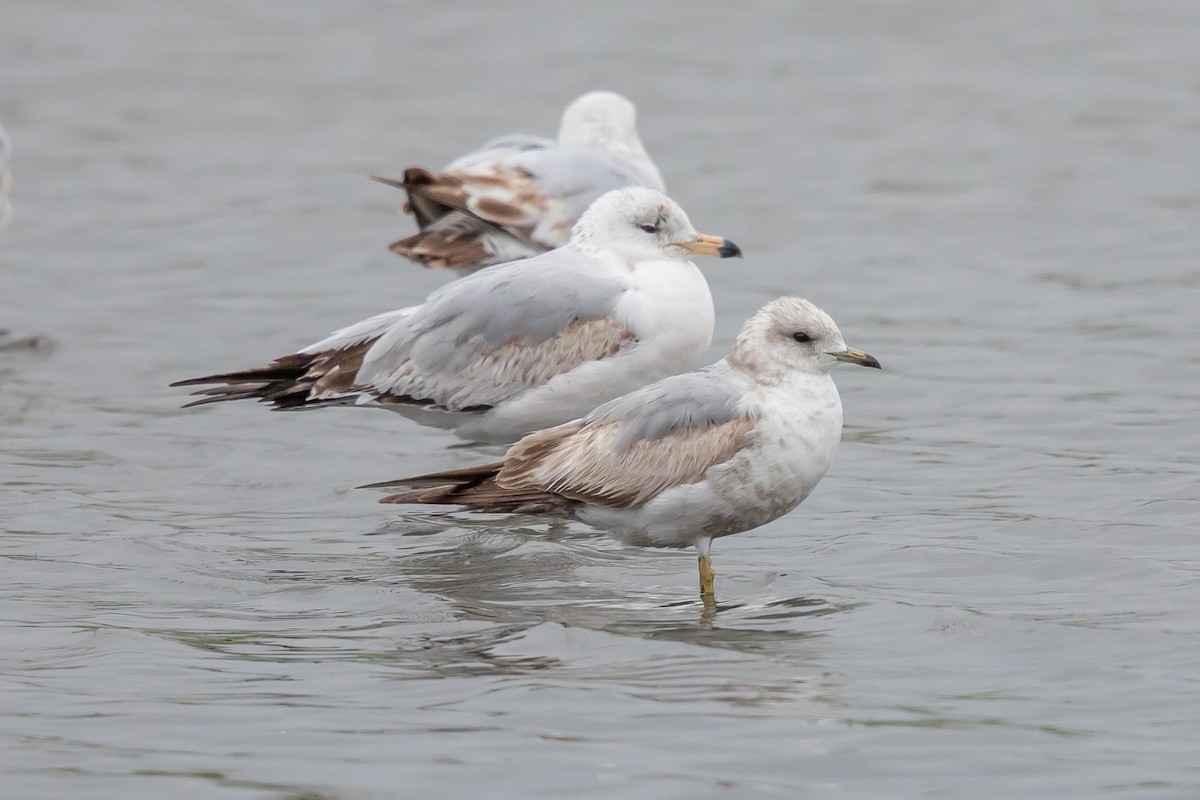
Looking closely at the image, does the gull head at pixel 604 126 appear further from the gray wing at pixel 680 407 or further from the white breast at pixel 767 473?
the white breast at pixel 767 473

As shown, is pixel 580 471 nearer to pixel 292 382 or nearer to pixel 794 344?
pixel 794 344

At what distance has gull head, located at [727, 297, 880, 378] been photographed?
6910 mm

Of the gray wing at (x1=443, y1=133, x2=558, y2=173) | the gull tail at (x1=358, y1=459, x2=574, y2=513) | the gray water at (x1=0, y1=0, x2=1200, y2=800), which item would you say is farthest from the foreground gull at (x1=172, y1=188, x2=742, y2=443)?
the gray wing at (x1=443, y1=133, x2=558, y2=173)

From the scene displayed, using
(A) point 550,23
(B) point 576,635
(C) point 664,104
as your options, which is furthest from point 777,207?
(B) point 576,635

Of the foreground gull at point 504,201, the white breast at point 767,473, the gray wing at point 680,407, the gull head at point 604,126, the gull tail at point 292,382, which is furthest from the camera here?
the gull head at point 604,126

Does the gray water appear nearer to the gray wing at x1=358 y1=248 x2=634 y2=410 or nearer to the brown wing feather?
the brown wing feather

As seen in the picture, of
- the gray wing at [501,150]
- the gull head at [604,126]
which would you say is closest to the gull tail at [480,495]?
the gray wing at [501,150]

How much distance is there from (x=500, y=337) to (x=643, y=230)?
0.79m

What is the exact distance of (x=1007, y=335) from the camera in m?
11.0

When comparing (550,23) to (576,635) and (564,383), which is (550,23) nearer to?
(564,383)

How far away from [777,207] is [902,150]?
6.05 feet

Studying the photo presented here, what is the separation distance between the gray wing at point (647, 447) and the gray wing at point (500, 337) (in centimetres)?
102

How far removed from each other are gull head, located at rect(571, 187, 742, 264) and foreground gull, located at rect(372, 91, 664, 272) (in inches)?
63.0

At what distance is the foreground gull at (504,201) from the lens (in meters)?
10.1
